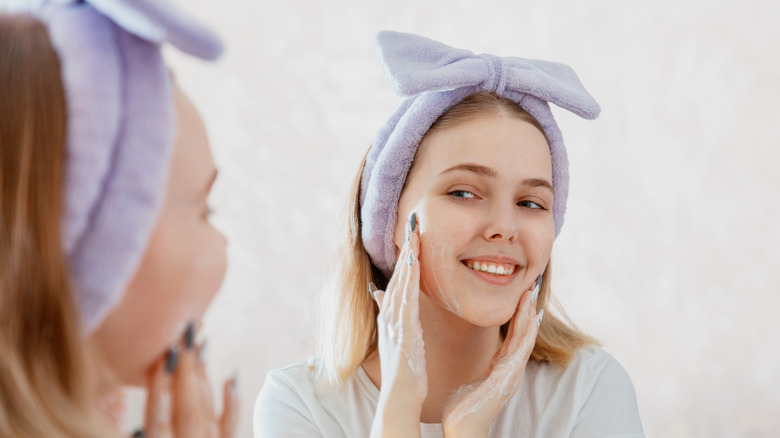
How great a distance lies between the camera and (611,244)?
8.88 feet

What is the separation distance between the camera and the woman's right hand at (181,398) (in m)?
0.78

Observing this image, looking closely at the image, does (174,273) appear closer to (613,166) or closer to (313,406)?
(313,406)

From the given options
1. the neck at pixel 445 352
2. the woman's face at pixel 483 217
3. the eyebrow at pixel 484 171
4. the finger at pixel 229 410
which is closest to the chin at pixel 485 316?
the woman's face at pixel 483 217

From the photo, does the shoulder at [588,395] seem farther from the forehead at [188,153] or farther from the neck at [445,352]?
the forehead at [188,153]

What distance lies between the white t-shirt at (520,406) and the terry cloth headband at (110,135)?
2.96ft

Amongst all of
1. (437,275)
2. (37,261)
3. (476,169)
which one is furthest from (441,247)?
(37,261)

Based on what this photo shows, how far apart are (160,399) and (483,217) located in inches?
30.8

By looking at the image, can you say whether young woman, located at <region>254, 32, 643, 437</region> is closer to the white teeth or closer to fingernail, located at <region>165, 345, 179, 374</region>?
the white teeth

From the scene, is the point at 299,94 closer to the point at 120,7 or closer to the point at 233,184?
the point at 233,184

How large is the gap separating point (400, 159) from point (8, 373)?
98 cm

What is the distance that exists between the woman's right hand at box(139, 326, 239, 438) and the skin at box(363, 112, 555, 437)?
0.62 m

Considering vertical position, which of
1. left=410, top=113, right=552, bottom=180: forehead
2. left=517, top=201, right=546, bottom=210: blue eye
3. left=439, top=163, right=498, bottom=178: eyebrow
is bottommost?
left=517, top=201, right=546, bottom=210: blue eye

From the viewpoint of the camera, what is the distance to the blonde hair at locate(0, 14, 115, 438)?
2.15 feet

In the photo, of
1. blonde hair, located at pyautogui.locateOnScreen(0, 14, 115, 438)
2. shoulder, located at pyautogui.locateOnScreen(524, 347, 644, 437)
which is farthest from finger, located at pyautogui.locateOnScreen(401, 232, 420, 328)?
blonde hair, located at pyautogui.locateOnScreen(0, 14, 115, 438)
